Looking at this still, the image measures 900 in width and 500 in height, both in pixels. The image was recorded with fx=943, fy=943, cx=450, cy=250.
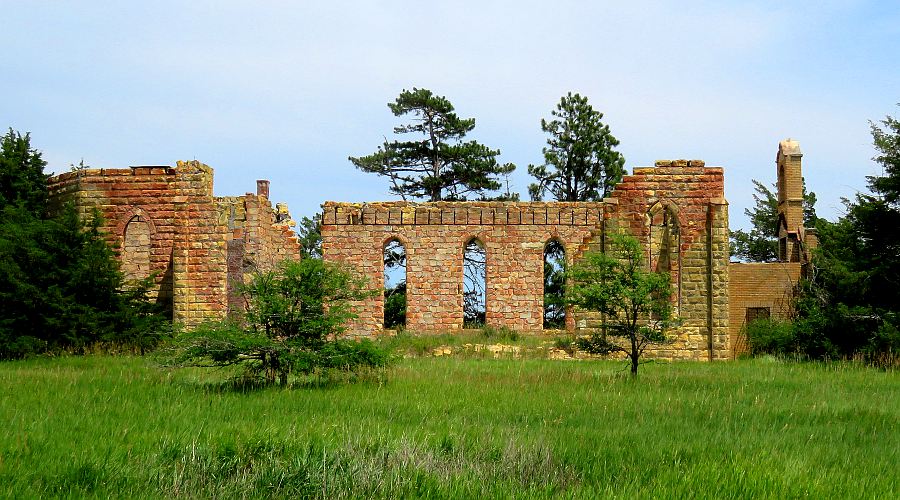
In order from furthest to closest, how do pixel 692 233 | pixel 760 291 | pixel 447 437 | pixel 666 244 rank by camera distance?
pixel 760 291 < pixel 666 244 < pixel 692 233 < pixel 447 437

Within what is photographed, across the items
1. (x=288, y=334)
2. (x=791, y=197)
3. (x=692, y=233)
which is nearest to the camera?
(x=288, y=334)

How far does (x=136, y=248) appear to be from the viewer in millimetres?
21219

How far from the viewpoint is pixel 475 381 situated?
13430 millimetres

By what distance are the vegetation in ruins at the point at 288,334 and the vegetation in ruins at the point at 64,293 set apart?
497cm

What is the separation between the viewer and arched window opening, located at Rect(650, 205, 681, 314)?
19.4m

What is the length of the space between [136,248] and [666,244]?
1175 cm

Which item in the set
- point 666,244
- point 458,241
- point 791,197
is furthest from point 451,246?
point 791,197

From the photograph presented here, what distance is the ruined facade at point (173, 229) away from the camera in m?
20.5

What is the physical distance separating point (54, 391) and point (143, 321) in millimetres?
7764

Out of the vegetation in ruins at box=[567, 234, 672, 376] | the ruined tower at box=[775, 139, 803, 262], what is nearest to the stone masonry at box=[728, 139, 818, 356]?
the ruined tower at box=[775, 139, 803, 262]

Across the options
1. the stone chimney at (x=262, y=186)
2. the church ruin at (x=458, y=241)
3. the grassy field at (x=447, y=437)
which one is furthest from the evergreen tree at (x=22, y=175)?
the grassy field at (x=447, y=437)

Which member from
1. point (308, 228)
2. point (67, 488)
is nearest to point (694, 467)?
point (67, 488)

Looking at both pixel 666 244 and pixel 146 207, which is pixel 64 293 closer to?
pixel 146 207

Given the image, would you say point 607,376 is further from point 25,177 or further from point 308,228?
point 308,228
